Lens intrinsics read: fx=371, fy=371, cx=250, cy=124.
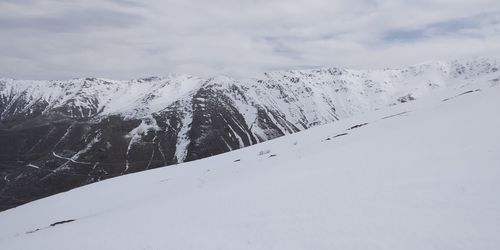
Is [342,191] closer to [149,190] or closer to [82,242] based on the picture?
[82,242]

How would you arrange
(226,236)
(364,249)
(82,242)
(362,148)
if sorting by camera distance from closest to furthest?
(364,249)
(226,236)
(82,242)
(362,148)

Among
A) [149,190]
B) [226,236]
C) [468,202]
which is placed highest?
[468,202]

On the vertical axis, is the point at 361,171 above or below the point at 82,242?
above

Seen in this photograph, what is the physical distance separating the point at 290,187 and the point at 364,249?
9170 millimetres

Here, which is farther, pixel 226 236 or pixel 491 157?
pixel 491 157

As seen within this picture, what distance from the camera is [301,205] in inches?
654

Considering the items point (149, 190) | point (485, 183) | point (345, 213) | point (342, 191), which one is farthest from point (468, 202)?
point (149, 190)

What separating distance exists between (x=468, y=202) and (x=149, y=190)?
31.7m

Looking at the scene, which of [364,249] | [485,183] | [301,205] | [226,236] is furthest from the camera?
[301,205]

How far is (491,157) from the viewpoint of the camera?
55.1ft

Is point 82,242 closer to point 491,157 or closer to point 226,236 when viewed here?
point 226,236

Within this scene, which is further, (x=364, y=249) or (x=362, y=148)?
(x=362, y=148)

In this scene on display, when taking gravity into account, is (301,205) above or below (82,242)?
above

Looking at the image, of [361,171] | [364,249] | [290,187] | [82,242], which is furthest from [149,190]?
[364,249]
